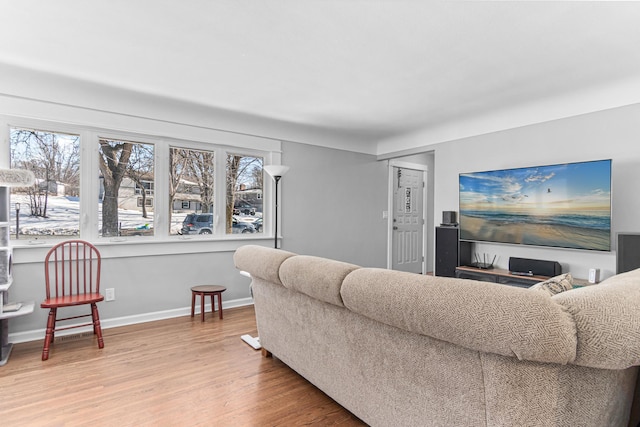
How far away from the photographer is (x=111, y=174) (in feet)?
11.4

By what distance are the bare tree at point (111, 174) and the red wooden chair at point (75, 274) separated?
283 millimetres

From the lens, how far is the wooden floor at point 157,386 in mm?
1890

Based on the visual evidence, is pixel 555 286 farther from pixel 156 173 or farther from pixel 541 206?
pixel 156 173

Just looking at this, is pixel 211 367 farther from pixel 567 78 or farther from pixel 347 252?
pixel 567 78

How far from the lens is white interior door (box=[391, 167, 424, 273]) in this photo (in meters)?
5.81

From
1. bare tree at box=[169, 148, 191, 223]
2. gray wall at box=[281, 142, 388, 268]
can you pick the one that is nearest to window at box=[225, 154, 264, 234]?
gray wall at box=[281, 142, 388, 268]

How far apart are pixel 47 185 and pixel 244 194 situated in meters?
1.92

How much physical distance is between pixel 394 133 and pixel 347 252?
6.04 ft

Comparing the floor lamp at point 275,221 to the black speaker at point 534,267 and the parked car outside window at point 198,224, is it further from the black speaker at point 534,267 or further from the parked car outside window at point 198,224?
the black speaker at point 534,267

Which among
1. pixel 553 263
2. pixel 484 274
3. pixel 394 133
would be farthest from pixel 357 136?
pixel 553 263

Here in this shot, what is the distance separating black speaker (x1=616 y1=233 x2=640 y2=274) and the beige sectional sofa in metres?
1.65

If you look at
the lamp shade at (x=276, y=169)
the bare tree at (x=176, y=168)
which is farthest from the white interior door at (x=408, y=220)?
the bare tree at (x=176, y=168)

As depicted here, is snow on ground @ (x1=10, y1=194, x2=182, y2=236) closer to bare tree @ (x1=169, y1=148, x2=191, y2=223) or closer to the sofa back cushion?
bare tree @ (x1=169, y1=148, x2=191, y2=223)

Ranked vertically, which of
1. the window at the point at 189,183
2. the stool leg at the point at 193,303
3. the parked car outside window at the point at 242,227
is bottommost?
the stool leg at the point at 193,303
